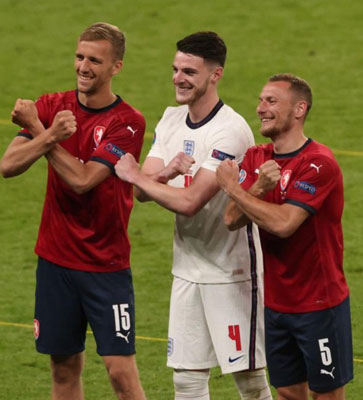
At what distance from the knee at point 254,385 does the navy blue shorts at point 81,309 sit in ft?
2.23

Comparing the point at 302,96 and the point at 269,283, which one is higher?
the point at 302,96

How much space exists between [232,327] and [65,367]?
41.3 inches

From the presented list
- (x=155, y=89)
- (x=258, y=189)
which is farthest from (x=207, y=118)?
(x=155, y=89)

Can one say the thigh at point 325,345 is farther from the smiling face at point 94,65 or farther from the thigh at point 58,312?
the smiling face at point 94,65

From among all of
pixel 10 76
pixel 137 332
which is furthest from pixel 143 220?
pixel 10 76

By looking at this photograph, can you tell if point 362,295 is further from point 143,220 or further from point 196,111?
point 196,111

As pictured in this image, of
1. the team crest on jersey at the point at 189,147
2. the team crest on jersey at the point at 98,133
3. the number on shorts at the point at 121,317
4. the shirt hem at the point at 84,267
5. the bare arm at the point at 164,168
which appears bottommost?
the number on shorts at the point at 121,317

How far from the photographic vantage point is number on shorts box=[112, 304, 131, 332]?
7480mm

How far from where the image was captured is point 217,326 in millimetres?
7445

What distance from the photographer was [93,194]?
7.40 meters

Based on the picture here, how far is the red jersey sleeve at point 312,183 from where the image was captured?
22.4 feet

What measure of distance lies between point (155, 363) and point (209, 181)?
2.56 meters

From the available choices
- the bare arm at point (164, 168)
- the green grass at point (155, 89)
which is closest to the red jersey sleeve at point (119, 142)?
the bare arm at point (164, 168)

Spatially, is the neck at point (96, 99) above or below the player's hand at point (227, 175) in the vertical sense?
above
